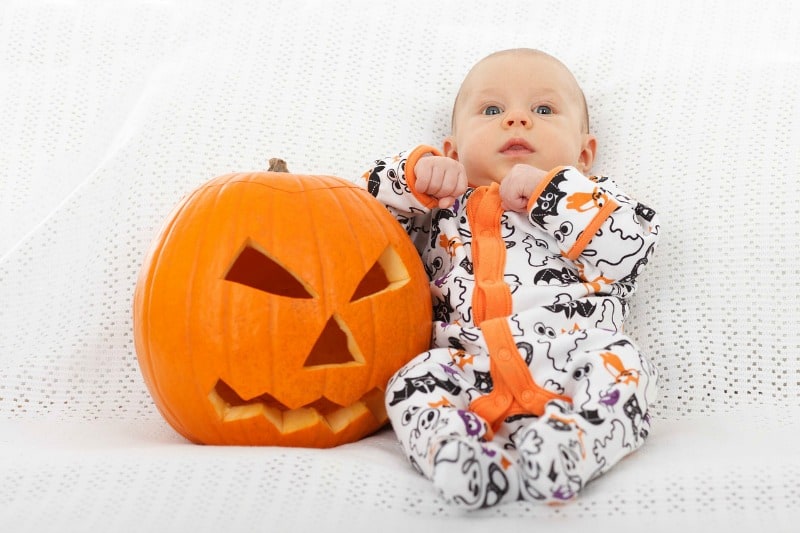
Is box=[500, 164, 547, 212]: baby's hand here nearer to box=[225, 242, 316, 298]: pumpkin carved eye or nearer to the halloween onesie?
the halloween onesie

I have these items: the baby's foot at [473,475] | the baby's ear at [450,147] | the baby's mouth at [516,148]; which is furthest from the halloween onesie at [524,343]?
the baby's ear at [450,147]

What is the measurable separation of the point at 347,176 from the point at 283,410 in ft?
2.07

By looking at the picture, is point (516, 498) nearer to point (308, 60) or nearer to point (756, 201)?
point (756, 201)

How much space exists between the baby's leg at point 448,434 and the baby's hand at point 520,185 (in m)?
0.31

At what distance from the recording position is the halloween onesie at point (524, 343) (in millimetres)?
1114

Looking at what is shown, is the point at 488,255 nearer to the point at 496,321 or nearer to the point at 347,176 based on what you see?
the point at 496,321

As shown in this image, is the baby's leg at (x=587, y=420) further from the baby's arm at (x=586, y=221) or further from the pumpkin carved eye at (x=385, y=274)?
the pumpkin carved eye at (x=385, y=274)

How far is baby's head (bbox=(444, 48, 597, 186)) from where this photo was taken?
1.66m

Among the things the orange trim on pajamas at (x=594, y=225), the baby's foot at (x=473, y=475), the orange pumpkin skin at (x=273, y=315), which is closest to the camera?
the baby's foot at (x=473, y=475)

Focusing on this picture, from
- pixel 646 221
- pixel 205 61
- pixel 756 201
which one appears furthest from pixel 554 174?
pixel 205 61

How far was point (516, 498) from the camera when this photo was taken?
1113 millimetres

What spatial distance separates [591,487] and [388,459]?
31 cm

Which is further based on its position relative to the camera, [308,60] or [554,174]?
[308,60]

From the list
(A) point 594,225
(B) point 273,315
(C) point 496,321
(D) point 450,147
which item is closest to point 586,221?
(A) point 594,225
